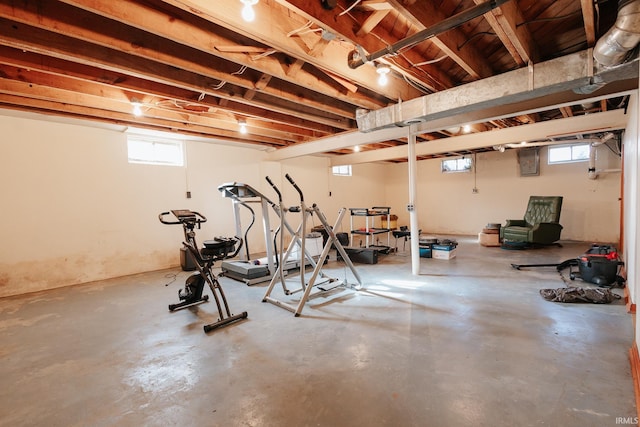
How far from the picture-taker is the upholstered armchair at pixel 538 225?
19.6ft

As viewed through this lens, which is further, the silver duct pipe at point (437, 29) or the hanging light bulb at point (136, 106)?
the hanging light bulb at point (136, 106)

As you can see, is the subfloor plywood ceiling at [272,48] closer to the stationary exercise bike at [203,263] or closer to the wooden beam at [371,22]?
the wooden beam at [371,22]

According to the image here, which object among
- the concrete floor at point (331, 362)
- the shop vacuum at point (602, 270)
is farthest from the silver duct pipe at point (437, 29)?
the shop vacuum at point (602, 270)

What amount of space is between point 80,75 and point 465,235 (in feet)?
29.8

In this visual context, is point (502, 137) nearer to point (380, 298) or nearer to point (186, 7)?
point (380, 298)

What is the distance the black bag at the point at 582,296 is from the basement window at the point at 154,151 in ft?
20.7

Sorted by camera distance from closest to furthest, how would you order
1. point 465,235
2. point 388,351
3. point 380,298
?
point 388,351
point 380,298
point 465,235

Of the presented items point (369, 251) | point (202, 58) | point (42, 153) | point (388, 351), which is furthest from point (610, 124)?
point (42, 153)

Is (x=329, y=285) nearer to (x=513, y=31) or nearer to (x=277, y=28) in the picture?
(x=277, y=28)

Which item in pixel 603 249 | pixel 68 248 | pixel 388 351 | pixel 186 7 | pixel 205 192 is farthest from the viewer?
pixel 205 192

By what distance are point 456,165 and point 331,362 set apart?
26.8ft

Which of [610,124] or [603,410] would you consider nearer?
[603,410]

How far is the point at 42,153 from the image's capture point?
4.27m

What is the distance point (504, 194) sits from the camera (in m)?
7.80
